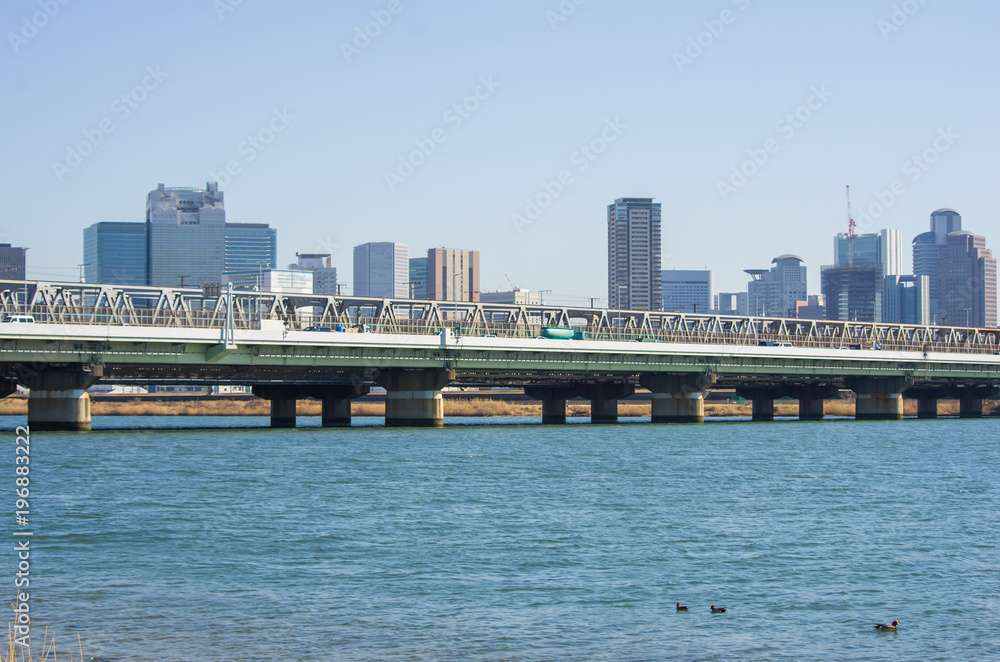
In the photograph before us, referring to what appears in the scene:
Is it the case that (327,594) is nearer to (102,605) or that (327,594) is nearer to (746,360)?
(102,605)

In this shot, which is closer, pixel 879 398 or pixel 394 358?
pixel 394 358

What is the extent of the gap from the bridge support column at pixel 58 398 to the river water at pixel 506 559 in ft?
66.8

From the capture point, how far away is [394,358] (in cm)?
10519

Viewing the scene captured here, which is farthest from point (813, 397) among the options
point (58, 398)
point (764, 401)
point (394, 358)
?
point (58, 398)

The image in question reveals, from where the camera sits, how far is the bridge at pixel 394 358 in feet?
298

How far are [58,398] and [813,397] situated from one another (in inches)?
4384

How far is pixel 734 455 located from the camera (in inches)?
3327

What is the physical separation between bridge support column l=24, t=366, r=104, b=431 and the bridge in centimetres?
11

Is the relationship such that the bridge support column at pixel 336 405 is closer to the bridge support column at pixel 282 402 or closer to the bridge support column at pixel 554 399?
the bridge support column at pixel 282 402

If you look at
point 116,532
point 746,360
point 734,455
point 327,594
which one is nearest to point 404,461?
point 734,455

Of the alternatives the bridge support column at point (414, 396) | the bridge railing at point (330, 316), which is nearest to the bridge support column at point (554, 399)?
the bridge railing at point (330, 316)

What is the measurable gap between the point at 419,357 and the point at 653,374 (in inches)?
1569

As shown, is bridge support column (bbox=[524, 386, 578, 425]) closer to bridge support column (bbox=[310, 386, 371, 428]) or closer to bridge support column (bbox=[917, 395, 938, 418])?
bridge support column (bbox=[310, 386, 371, 428])

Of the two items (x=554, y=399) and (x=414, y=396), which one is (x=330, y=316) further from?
(x=554, y=399)
